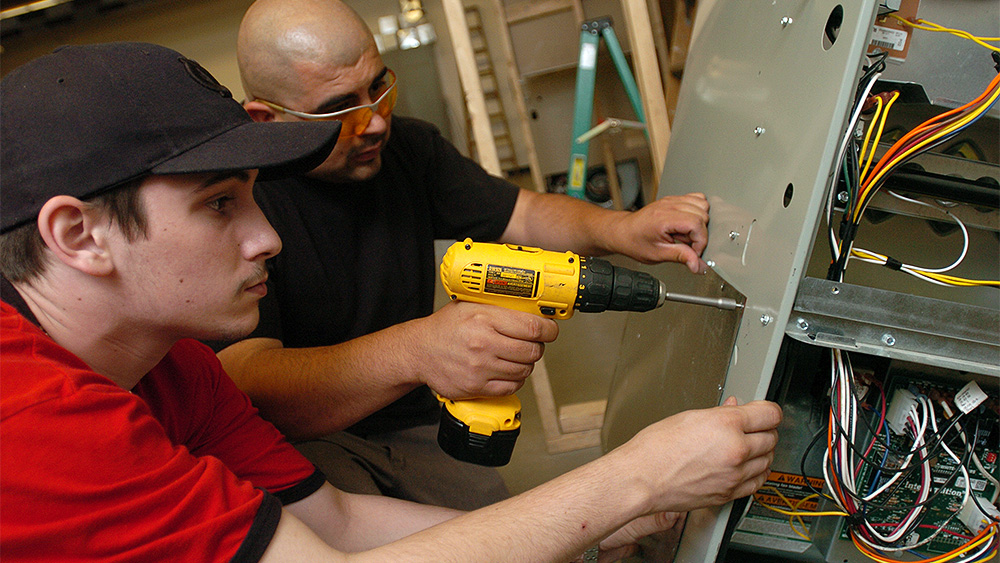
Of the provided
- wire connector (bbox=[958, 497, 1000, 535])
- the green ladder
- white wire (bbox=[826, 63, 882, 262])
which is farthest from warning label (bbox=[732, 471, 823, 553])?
the green ladder

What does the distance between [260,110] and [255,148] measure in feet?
1.85

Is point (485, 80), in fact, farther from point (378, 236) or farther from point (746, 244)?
point (746, 244)

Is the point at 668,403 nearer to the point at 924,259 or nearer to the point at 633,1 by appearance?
the point at 924,259

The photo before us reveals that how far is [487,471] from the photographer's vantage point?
144 cm

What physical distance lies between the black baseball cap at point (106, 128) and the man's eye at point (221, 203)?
80 mm

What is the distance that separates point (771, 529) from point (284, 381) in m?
0.99

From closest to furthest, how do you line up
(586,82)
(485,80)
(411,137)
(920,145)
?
(920,145), (411,137), (586,82), (485,80)

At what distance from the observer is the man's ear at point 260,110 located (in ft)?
3.82

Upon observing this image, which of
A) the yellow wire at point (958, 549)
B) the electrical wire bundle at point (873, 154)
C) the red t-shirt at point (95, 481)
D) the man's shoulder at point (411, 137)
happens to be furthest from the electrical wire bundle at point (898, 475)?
the man's shoulder at point (411, 137)

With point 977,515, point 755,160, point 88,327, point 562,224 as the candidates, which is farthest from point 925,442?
point 88,327

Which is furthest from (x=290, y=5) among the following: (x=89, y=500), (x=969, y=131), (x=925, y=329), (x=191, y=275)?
(x=969, y=131)

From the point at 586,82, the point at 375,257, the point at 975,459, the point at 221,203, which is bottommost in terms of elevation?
the point at 975,459

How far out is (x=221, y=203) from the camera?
2.44ft

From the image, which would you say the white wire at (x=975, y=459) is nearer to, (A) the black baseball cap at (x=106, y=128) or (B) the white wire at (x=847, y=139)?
(B) the white wire at (x=847, y=139)
